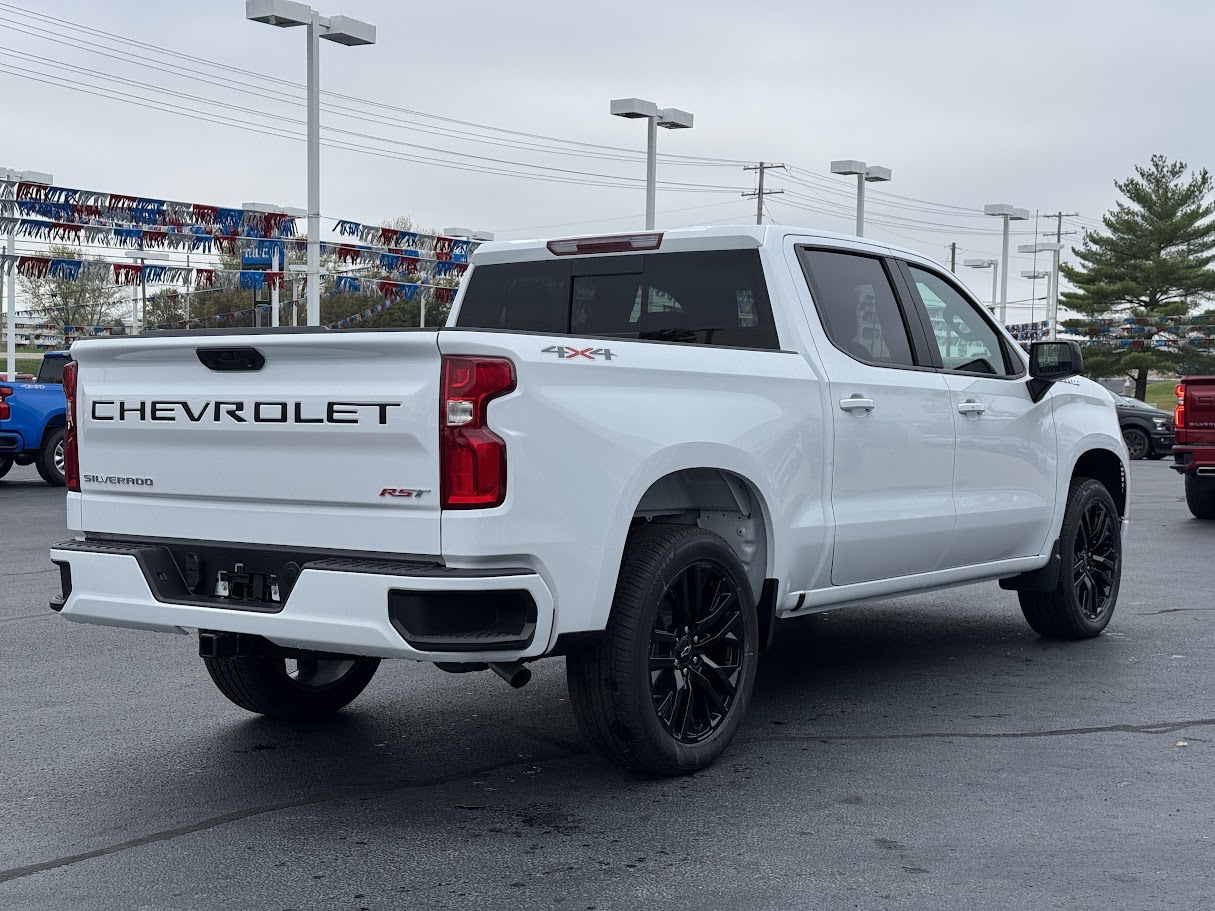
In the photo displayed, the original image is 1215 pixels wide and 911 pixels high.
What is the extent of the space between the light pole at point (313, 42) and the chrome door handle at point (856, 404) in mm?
18651

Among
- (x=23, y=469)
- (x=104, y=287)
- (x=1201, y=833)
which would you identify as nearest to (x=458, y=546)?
(x=1201, y=833)

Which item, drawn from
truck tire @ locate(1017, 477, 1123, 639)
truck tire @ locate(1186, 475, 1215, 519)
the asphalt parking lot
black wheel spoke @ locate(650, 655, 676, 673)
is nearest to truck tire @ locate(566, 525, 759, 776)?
black wheel spoke @ locate(650, 655, 676, 673)

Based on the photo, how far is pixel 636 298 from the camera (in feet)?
20.9

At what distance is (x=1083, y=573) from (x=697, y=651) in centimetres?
345

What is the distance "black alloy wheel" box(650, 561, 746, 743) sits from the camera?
507cm

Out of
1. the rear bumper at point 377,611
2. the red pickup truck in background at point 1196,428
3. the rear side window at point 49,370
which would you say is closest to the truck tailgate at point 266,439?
the rear bumper at point 377,611

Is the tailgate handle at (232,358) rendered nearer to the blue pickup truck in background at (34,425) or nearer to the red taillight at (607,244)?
the red taillight at (607,244)

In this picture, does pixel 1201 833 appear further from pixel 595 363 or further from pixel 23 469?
pixel 23 469

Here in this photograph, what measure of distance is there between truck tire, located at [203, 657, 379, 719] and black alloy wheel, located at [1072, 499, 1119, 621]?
382 centimetres

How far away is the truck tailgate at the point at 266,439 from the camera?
4.39m

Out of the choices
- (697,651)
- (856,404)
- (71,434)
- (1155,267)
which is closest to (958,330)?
(856,404)

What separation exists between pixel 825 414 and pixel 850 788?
4.87ft

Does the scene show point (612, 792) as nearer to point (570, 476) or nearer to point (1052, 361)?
point (570, 476)

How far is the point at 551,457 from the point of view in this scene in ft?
14.8
